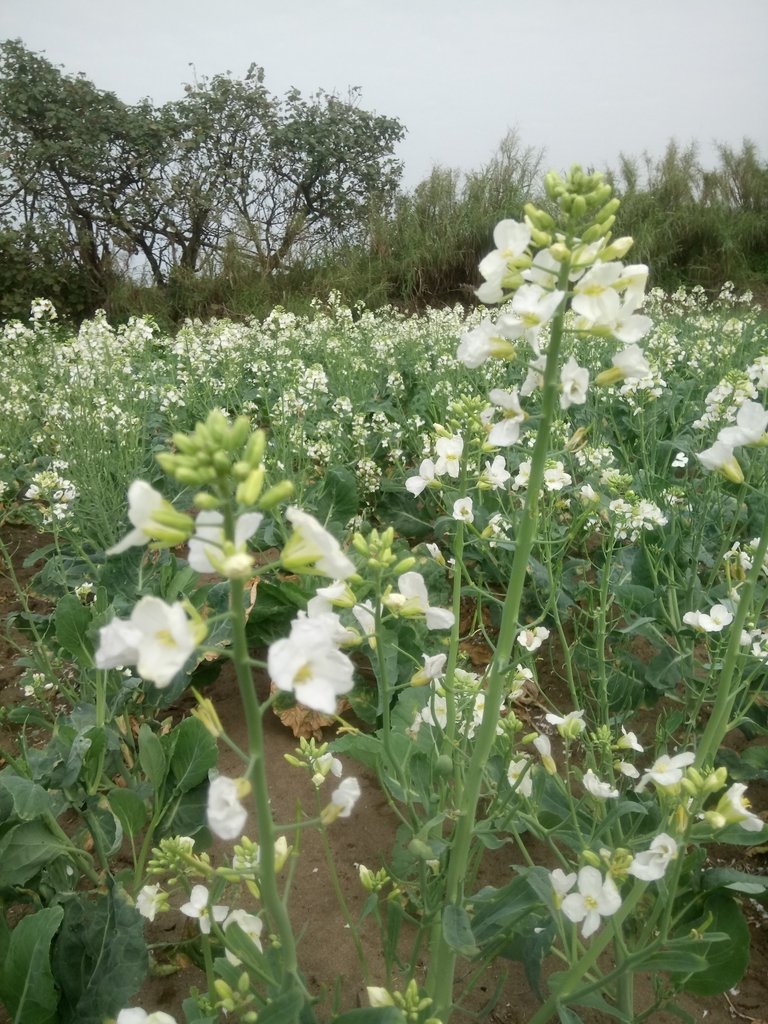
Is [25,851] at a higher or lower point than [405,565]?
lower

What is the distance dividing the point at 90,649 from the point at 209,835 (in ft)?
1.98

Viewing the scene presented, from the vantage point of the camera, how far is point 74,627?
1876 millimetres

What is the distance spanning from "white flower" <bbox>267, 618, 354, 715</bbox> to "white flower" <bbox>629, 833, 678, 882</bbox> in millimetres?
645

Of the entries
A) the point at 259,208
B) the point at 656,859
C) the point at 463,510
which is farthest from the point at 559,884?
the point at 259,208

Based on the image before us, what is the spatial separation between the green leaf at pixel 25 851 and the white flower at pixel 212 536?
3.37 ft

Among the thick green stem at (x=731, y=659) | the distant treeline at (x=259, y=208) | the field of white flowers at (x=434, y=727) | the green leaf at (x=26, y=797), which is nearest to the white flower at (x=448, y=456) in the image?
the field of white flowers at (x=434, y=727)

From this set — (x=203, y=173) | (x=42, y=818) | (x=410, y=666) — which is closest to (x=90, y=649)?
(x=42, y=818)

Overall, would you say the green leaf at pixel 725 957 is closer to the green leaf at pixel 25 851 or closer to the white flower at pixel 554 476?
the white flower at pixel 554 476

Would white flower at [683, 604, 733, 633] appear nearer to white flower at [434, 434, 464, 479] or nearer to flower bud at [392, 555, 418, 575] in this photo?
white flower at [434, 434, 464, 479]

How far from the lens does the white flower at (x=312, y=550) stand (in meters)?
0.70

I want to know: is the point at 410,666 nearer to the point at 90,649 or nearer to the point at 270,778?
the point at 270,778

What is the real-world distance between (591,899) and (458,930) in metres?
0.21

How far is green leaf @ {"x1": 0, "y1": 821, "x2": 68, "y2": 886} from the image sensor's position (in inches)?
55.4

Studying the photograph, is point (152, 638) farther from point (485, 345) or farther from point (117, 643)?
point (485, 345)
